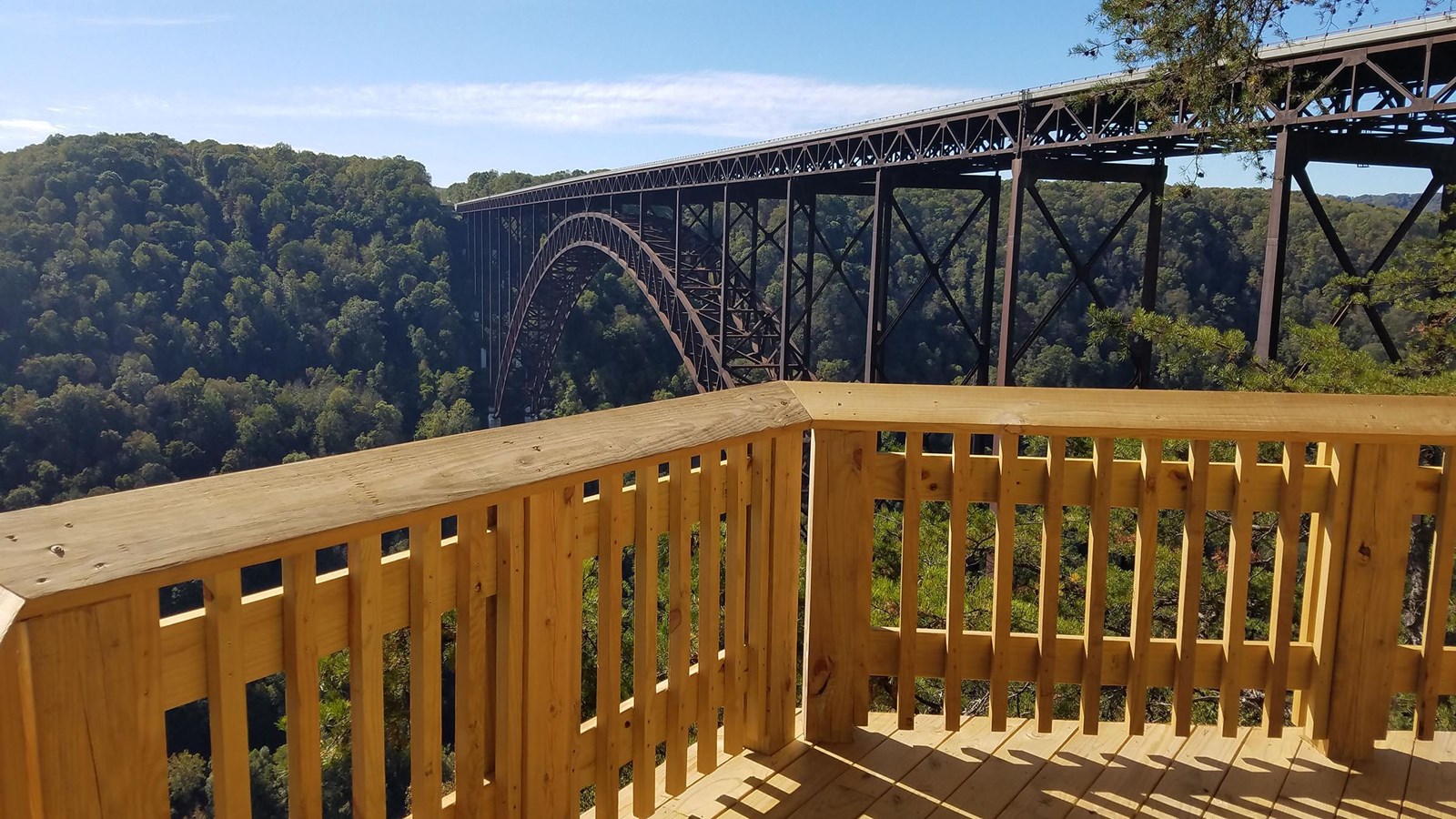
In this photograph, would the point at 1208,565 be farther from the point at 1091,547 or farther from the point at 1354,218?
the point at 1354,218

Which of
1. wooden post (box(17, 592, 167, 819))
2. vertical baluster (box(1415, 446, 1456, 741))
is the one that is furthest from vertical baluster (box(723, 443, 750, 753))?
vertical baluster (box(1415, 446, 1456, 741))

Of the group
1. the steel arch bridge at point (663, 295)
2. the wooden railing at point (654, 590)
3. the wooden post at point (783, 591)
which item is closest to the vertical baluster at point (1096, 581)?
the wooden railing at point (654, 590)

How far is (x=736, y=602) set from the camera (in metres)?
2.13

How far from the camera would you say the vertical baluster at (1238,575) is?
2162 mm

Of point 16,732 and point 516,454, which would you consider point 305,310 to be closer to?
point 516,454

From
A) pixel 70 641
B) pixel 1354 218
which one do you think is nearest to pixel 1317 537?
pixel 70 641

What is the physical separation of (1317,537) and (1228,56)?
3.07 m

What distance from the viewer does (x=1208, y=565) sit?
776 cm

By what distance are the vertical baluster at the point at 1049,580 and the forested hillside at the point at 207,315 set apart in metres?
30.4

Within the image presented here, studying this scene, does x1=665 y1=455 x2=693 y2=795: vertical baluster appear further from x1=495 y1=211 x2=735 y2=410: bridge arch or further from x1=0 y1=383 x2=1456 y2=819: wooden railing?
x1=495 y1=211 x2=735 y2=410: bridge arch

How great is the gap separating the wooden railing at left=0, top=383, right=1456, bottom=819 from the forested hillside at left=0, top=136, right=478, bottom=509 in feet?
98.9

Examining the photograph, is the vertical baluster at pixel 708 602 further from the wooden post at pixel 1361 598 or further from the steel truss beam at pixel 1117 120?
the steel truss beam at pixel 1117 120

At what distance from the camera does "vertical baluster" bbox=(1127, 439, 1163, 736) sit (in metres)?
2.15

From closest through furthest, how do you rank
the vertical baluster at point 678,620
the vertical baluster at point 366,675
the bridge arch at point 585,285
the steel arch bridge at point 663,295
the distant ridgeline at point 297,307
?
the vertical baluster at point 366,675 < the vertical baluster at point 678,620 < the steel arch bridge at point 663,295 < the bridge arch at point 585,285 < the distant ridgeline at point 297,307
